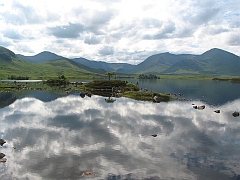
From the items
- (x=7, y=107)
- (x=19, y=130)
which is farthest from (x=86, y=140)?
(x=7, y=107)

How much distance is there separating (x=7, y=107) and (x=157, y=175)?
8144cm

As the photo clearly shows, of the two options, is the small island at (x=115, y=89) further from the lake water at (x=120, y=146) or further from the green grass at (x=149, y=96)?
the lake water at (x=120, y=146)

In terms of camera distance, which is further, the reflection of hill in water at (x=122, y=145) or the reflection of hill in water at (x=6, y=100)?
the reflection of hill in water at (x=6, y=100)

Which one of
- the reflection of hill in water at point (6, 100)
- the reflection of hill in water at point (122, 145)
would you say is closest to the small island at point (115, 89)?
the reflection of hill in water at point (6, 100)

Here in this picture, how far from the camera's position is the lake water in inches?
1442

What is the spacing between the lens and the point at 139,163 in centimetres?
3969

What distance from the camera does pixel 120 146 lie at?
48312 mm

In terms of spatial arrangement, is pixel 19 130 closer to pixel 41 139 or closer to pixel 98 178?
pixel 41 139

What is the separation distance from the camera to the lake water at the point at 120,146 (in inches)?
1442

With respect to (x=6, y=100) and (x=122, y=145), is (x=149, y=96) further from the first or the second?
(x=122, y=145)

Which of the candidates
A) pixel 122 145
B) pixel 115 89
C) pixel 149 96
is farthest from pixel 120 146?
pixel 115 89

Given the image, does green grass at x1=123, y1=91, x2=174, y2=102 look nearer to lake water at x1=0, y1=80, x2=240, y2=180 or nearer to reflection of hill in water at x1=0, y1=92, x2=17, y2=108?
lake water at x1=0, y1=80, x2=240, y2=180

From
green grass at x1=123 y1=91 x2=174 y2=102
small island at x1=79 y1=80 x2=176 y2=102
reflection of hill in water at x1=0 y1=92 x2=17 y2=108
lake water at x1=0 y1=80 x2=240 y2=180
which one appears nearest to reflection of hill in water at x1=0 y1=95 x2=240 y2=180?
lake water at x1=0 y1=80 x2=240 y2=180

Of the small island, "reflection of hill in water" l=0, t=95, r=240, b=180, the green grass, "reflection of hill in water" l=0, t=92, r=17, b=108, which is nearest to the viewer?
"reflection of hill in water" l=0, t=95, r=240, b=180
